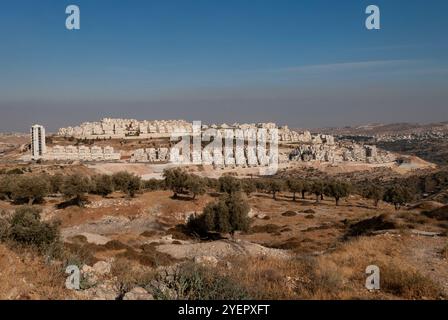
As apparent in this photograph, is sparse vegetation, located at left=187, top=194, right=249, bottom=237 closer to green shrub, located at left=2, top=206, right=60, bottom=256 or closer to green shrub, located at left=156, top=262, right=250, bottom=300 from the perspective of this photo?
green shrub, located at left=2, top=206, right=60, bottom=256

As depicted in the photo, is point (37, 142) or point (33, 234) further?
point (37, 142)

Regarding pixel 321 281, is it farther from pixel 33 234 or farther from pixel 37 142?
pixel 37 142

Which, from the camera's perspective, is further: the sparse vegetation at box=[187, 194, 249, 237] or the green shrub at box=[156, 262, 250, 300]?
the sparse vegetation at box=[187, 194, 249, 237]

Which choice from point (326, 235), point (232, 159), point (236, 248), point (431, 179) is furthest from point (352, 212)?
point (232, 159)

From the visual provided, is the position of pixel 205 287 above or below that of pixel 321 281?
above

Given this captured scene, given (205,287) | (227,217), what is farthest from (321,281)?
(227,217)

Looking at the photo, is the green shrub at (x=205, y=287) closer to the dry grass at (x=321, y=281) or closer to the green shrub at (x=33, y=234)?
the dry grass at (x=321, y=281)

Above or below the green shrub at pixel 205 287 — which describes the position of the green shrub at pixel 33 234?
below

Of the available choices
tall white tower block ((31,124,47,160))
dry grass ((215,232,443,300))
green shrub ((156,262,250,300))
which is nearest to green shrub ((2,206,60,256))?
green shrub ((156,262,250,300))

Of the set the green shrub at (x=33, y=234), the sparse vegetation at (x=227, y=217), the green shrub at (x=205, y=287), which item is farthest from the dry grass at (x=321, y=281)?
the sparse vegetation at (x=227, y=217)

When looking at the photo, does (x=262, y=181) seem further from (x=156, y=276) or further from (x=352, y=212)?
(x=156, y=276)

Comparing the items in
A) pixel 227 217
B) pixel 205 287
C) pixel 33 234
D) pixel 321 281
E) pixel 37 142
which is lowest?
pixel 227 217
